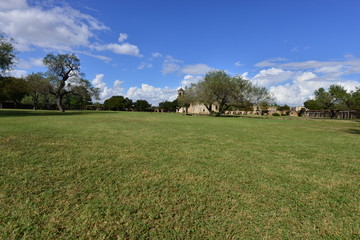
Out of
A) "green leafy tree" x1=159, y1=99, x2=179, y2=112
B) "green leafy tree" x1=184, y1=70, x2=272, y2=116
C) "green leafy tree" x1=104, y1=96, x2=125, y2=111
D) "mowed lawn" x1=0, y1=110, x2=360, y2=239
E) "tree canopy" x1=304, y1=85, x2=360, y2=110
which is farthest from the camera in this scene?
"green leafy tree" x1=159, y1=99, x2=179, y2=112

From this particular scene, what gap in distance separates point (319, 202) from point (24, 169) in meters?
5.63

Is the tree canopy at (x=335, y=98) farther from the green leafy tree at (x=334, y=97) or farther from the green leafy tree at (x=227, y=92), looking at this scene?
the green leafy tree at (x=227, y=92)

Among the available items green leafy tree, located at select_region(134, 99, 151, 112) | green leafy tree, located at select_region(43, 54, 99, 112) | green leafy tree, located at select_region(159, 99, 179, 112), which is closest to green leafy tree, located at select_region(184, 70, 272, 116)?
green leafy tree, located at select_region(43, 54, 99, 112)

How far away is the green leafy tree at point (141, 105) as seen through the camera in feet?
329

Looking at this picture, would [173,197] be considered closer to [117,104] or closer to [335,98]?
[335,98]

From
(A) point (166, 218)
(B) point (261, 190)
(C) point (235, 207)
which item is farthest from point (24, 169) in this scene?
(B) point (261, 190)

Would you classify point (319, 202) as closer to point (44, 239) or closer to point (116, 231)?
point (116, 231)

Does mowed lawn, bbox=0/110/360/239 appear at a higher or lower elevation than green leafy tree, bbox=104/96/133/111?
lower

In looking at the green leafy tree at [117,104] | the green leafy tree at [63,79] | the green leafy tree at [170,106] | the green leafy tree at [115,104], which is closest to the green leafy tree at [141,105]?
the green leafy tree at [117,104]

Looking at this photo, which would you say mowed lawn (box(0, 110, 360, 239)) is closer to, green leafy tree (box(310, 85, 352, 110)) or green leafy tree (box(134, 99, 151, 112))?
green leafy tree (box(310, 85, 352, 110))

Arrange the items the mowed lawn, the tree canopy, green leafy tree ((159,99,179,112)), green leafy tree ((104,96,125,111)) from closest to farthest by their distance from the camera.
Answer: the mowed lawn → the tree canopy → green leafy tree ((104,96,125,111)) → green leafy tree ((159,99,179,112))

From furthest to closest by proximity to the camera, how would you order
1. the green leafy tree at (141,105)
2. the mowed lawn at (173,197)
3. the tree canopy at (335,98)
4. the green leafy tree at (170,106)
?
1. the green leafy tree at (141,105)
2. the green leafy tree at (170,106)
3. the tree canopy at (335,98)
4. the mowed lawn at (173,197)

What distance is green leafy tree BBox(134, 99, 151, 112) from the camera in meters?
100

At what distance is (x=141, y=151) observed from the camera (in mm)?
5664
